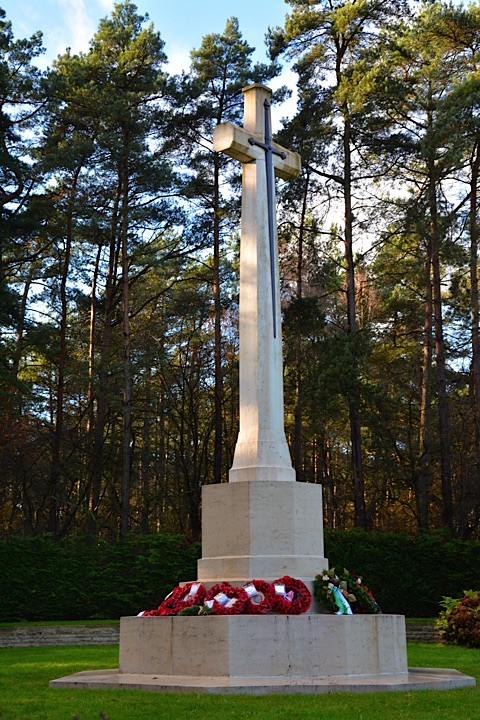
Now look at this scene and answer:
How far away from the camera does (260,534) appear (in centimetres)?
899

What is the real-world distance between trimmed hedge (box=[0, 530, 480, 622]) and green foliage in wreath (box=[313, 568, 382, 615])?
9.91 metres

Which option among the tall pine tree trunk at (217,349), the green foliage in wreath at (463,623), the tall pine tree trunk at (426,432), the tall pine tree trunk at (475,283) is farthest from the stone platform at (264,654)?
the tall pine tree trunk at (426,432)

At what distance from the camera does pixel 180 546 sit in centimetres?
1933

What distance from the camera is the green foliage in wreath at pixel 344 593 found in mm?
8672

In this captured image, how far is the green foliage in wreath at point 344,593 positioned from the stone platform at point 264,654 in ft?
1.22

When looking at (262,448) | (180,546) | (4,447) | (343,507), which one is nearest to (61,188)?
(4,447)

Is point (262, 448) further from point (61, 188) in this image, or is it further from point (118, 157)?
point (61, 188)

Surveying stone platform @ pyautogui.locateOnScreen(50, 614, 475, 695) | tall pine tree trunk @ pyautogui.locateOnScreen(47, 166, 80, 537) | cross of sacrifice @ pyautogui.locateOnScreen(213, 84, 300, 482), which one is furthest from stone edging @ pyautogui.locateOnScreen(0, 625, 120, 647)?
cross of sacrifice @ pyautogui.locateOnScreen(213, 84, 300, 482)

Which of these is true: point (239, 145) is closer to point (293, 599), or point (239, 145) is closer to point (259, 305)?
point (259, 305)

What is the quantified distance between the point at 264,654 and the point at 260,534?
136 cm

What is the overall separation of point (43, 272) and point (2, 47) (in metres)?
7.47

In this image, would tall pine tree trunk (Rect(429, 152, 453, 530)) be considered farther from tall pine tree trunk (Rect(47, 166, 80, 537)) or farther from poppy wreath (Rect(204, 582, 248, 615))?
poppy wreath (Rect(204, 582, 248, 615))

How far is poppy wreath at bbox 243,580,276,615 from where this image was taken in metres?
8.23

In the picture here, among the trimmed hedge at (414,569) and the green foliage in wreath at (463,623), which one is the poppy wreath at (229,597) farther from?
the trimmed hedge at (414,569)
